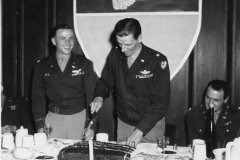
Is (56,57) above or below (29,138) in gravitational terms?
above

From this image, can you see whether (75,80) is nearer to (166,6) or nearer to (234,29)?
(166,6)

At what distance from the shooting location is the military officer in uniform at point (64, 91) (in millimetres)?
2701

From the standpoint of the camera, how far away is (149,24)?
128 inches

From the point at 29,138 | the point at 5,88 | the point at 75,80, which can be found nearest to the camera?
the point at 29,138

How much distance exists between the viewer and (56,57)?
9.36ft

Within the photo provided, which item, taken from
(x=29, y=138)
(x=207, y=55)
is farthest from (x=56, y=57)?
(x=207, y=55)

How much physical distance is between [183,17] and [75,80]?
1.42 metres

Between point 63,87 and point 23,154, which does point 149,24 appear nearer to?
point 63,87

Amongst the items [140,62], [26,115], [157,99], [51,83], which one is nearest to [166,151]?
[157,99]

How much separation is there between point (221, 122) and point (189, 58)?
39.7 inches

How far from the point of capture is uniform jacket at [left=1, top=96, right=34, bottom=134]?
3.17 metres

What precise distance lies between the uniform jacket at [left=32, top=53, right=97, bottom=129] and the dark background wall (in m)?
0.71

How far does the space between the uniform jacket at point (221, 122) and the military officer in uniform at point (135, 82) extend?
0.36 m

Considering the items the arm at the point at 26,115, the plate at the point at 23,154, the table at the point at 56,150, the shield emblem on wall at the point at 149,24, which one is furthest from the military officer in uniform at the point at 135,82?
the arm at the point at 26,115
